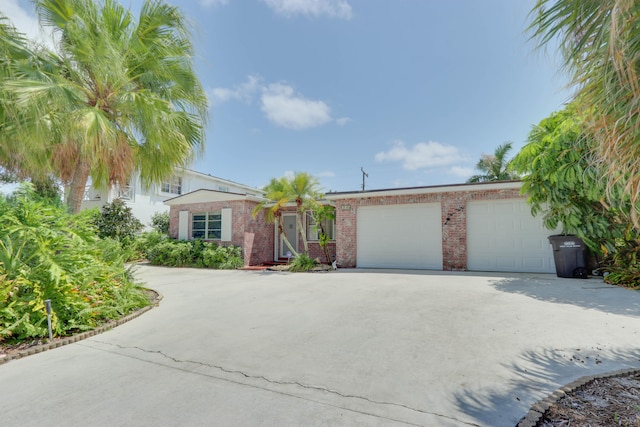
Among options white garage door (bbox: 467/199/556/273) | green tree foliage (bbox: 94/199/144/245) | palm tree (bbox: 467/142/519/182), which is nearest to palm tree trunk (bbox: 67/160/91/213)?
green tree foliage (bbox: 94/199/144/245)

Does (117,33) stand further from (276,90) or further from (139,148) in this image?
(276,90)

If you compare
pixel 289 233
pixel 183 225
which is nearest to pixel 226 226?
pixel 183 225

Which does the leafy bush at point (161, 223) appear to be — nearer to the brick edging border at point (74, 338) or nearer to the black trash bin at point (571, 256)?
the brick edging border at point (74, 338)

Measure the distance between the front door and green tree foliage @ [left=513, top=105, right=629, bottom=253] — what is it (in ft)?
33.0

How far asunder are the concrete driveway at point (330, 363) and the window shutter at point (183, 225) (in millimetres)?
9553

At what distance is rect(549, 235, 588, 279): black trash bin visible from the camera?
8.15 m

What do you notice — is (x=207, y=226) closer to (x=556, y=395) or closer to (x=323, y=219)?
(x=323, y=219)

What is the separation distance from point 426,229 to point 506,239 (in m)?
2.60

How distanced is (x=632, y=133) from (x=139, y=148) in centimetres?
789

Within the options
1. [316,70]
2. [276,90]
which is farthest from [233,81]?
[316,70]

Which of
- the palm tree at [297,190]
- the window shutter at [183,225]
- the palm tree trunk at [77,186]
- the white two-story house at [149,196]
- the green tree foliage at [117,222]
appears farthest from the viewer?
the white two-story house at [149,196]

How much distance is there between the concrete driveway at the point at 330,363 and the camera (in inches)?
93.1

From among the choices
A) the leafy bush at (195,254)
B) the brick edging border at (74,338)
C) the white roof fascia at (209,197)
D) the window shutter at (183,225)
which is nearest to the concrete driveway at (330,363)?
the brick edging border at (74,338)

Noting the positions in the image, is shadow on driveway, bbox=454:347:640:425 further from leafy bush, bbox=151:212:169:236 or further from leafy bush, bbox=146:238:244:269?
leafy bush, bbox=151:212:169:236
